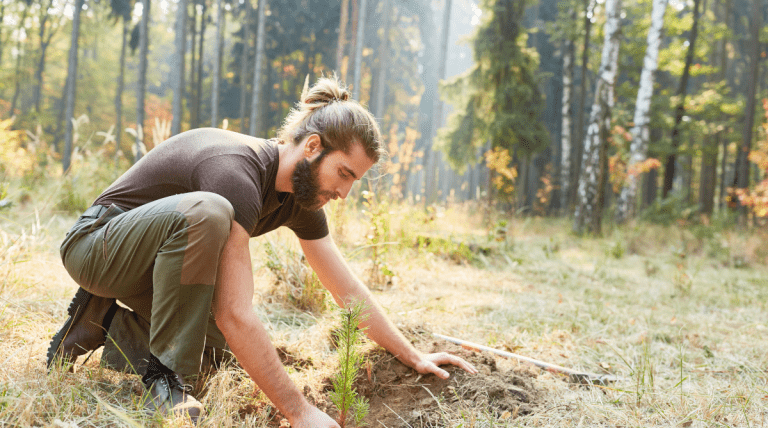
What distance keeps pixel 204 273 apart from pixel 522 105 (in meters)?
11.9

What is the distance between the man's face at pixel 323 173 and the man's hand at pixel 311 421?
2.62 feet

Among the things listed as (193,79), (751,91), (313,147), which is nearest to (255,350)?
(313,147)

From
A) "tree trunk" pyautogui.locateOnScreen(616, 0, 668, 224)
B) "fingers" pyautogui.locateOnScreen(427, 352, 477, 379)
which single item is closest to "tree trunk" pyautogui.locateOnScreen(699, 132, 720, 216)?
"tree trunk" pyautogui.locateOnScreen(616, 0, 668, 224)

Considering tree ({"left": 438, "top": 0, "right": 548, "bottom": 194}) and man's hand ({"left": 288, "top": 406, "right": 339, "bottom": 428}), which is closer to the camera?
man's hand ({"left": 288, "top": 406, "right": 339, "bottom": 428})

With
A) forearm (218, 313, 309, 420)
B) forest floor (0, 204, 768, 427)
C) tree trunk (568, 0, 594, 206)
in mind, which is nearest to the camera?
forearm (218, 313, 309, 420)

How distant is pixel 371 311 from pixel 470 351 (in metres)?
0.56

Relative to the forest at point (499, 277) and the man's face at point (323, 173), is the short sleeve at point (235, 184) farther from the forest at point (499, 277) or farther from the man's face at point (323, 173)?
the forest at point (499, 277)

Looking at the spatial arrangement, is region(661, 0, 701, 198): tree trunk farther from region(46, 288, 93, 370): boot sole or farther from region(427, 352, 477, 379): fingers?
region(46, 288, 93, 370): boot sole

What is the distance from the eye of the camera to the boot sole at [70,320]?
1.68 metres

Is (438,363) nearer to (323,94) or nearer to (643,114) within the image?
(323,94)

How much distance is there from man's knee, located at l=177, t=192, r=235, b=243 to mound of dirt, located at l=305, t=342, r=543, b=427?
805 millimetres

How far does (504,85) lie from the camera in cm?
1194

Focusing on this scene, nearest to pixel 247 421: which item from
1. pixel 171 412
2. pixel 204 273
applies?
pixel 171 412

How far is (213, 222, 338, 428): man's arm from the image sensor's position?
55.2 inches
